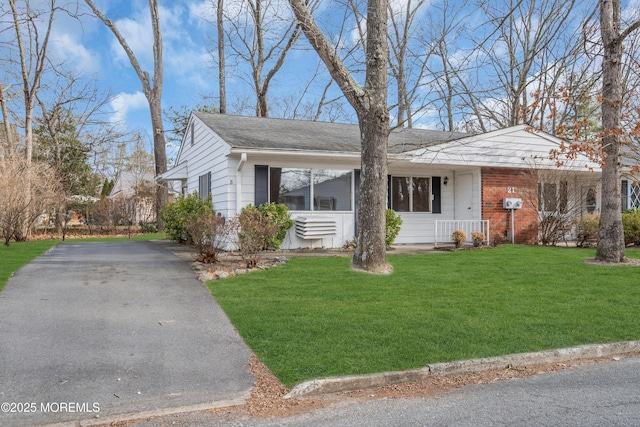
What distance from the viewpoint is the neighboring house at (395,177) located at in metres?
11.3

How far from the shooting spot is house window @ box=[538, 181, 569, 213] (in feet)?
43.1

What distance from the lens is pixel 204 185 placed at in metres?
13.9

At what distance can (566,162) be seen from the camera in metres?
13.6

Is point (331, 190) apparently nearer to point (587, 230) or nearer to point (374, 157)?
point (374, 157)

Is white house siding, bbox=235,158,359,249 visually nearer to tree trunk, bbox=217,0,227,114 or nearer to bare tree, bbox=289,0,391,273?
bare tree, bbox=289,0,391,273

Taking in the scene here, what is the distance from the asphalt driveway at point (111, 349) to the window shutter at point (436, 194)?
28.6 ft

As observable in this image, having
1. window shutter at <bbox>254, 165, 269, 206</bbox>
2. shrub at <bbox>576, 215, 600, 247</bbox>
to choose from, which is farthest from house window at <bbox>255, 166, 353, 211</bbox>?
shrub at <bbox>576, 215, 600, 247</bbox>

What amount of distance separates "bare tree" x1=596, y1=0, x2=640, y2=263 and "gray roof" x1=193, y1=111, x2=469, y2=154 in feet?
11.8

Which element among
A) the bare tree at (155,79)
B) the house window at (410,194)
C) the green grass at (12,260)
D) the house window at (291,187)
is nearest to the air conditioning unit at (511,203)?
A: the house window at (410,194)

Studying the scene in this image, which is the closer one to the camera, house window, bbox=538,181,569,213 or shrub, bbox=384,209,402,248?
shrub, bbox=384,209,402,248

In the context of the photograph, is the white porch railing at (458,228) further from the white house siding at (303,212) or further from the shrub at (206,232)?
the shrub at (206,232)

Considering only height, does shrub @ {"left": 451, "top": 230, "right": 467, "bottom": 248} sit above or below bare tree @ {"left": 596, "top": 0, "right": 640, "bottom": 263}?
below

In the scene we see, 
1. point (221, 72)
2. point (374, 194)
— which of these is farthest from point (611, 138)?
point (221, 72)

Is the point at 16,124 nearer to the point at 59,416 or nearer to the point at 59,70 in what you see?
the point at 59,70
